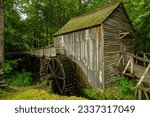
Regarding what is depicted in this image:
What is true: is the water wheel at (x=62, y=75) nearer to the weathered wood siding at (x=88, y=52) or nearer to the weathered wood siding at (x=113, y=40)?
the weathered wood siding at (x=88, y=52)

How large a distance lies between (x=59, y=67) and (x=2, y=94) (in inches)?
304

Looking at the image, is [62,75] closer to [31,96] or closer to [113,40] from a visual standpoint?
[113,40]

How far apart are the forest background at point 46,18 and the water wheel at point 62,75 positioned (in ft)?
12.3

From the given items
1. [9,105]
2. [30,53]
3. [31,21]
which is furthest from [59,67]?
[9,105]

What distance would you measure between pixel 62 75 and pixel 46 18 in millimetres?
12708

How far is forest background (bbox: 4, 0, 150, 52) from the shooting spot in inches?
850

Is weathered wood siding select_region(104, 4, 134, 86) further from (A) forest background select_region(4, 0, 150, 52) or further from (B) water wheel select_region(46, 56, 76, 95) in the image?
(B) water wheel select_region(46, 56, 76, 95)

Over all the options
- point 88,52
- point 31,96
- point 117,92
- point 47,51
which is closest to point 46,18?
point 47,51

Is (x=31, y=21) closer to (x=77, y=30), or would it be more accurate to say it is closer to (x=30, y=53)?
(x=30, y=53)

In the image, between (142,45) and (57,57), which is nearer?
(57,57)

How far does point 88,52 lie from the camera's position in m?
18.8

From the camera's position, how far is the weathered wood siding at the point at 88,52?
17648mm

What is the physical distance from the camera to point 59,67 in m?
20.6

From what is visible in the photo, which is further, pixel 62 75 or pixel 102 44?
pixel 62 75
